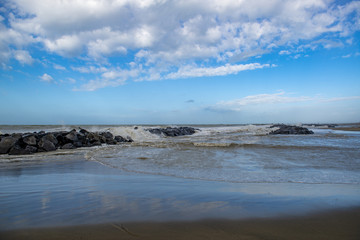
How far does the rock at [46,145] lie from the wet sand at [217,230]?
31.1ft

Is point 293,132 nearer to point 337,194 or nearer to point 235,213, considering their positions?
point 337,194

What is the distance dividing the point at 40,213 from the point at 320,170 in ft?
20.4

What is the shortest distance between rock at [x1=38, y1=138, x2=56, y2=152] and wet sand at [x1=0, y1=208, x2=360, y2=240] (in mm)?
9474

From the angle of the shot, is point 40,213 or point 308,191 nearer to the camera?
point 40,213

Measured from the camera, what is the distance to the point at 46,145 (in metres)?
10.5

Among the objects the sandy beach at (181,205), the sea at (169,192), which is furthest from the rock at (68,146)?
the sandy beach at (181,205)

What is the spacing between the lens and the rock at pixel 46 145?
10367 mm

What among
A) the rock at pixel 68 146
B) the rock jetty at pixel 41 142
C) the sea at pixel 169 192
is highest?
the rock jetty at pixel 41 142

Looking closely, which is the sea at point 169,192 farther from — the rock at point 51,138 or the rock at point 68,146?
the rock at point 51,138

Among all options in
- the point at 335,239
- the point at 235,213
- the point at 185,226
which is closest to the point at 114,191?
the point at 185,226

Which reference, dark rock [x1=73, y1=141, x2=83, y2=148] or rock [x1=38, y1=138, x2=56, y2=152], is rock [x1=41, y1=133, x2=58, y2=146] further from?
dark rock [x1=73, y1=141, x2=83, y2=148]

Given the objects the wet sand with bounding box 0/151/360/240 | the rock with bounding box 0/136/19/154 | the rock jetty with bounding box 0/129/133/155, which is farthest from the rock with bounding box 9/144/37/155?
the wet sand with bounding box 0/151/360/240

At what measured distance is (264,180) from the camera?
15.2 feet

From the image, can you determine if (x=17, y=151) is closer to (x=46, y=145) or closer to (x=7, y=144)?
(x=7, y=144)
